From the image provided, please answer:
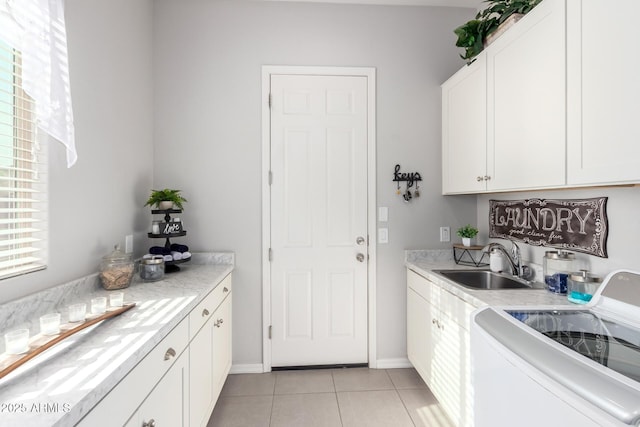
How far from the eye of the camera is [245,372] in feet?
7.74

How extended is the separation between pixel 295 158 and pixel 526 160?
1.53 m

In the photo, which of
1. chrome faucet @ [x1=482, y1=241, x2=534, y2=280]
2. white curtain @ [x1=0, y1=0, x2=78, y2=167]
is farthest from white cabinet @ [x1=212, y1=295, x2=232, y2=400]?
chrome faucet @ [x1=482, y1=241, x2=534, y2=280]

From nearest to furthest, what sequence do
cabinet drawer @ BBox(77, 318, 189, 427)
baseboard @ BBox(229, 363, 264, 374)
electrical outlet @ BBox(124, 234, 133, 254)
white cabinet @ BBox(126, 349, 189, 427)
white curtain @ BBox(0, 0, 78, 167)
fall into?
cabinet drawer @ BBox(77, 318, 189, 427) < white cabinet @ BBox(126, 349, 189, 427) < white curtain @ BBox(0, 0, 78, 167) < electrical outlet @ BBox(124, 234, 133, 254) < baseboard @ BBox(229, 363, 264, 374)

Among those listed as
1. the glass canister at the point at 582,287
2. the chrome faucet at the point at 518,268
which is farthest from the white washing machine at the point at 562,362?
the chrome faucet at the point at 518,268

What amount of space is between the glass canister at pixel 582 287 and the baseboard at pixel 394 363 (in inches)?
55.3

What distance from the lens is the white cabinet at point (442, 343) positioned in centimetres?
156

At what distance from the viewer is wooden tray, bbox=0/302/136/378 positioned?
2.52 feet

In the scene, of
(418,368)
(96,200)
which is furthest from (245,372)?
(96,200)

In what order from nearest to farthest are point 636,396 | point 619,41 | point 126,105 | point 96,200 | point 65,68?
point 636,396 → point 619,41 → point 65,68 → point 96,200 → point 126,105

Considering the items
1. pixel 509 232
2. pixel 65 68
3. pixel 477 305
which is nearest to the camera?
pixel 65 68

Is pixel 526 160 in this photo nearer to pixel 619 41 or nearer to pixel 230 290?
pixel 619 41

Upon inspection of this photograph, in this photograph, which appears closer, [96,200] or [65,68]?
[65,68]

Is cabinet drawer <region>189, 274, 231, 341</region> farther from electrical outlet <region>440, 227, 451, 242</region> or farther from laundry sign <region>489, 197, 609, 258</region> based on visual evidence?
laundry sign <region>489, 197, 609, 258</region>

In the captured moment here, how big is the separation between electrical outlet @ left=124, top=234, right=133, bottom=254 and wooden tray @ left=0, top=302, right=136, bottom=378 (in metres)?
0.87
